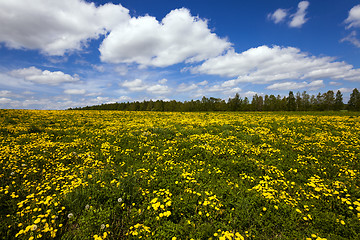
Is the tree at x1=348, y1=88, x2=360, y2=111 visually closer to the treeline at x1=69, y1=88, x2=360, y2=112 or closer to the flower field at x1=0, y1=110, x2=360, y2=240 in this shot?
the treeline at x1=69, y1=88, x2=360, y2=112

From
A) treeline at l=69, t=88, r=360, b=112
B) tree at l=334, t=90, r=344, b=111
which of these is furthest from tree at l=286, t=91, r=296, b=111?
tree at l=334, t=90, r=344, b=111

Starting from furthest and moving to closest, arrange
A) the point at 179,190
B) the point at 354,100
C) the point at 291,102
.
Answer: the point at 291,102
the point at 354,100
the point at 179,190

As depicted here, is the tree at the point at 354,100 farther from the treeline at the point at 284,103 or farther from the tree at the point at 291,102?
the tree at the point at 291,102

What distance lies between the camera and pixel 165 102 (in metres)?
117

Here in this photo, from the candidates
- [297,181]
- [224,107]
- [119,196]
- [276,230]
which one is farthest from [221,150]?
[224,107]

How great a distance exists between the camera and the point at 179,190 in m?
5.22

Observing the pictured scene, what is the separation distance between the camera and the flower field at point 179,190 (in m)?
3.81

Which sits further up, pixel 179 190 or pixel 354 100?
pixel 354 100

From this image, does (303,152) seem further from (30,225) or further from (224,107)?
(224,107)

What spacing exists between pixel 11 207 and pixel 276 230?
763cm

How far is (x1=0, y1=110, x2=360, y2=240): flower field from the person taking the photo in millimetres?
3812

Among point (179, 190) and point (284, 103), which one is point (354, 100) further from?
point (179, 190)

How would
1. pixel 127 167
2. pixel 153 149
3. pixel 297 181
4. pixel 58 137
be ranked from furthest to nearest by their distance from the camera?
pixel 58 137, pixel 153 149, pixel 127 167, pixel 297 181

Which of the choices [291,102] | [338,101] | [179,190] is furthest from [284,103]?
[179,190]
